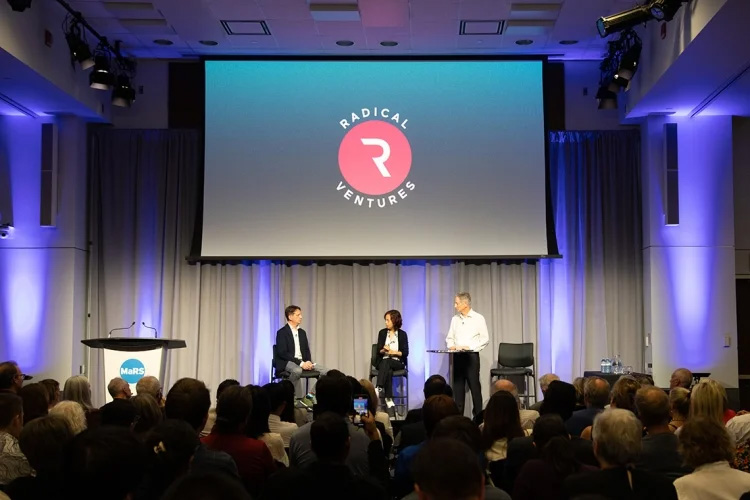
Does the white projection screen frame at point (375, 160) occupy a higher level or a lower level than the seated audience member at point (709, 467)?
higher

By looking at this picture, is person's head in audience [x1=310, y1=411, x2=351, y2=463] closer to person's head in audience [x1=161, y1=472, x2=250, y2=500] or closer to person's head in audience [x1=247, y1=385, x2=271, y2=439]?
person's head in audience [x1=247, y1=385, x2=271, y2=439]

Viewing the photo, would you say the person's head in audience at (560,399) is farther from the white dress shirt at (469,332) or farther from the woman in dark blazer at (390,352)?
the woman in dark blazer at (390,352)

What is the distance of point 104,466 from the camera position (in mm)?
1938

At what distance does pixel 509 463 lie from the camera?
3949 millimetres

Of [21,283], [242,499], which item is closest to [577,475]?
[242,499]

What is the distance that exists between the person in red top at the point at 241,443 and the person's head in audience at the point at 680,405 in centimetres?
218

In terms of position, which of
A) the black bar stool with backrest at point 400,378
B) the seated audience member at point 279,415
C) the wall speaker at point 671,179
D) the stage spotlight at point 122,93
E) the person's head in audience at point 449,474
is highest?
the stage spotlight at point 122,93

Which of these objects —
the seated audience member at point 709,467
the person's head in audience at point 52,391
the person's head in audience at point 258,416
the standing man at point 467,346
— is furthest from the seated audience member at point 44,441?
the standing man at point 467,346

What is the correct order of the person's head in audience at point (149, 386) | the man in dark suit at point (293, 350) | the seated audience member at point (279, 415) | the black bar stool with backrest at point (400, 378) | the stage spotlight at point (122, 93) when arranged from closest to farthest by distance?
the seated audience member at point (279, 415)
the person's head in audience at point (149, 386)
the man in dark suit at point (293, 350)
the black bar stool with backrest at point (400, 378)
the stage spotlight at point (122, 93)

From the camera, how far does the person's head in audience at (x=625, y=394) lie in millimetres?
5008

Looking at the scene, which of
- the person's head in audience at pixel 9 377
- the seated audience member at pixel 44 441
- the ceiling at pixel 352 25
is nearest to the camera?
the seated audience member at pixel 44 441

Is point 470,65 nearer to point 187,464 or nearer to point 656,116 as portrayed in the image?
point 656,116

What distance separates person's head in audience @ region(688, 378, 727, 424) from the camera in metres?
4.49

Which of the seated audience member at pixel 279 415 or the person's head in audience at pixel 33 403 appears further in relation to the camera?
the seated audience member at pixel 279 415
